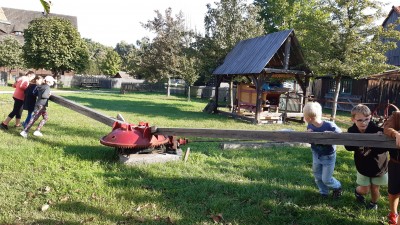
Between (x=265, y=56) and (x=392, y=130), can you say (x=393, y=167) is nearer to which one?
(x=392, y=130)

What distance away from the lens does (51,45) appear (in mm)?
42844

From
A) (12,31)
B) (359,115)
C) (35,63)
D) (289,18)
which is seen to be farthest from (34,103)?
(12,31)

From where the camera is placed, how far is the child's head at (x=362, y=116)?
4238mm

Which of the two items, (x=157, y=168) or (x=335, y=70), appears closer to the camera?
(x=157, y=168)

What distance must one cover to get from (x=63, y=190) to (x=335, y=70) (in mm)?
13772

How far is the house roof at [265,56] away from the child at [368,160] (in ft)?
33.4

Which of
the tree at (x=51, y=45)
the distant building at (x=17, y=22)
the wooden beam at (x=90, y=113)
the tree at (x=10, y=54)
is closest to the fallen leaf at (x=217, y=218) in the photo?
the wooden beam at (x=90, y=113)

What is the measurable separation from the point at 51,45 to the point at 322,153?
44267 mm

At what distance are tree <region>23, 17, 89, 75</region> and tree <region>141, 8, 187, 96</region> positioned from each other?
15.9 meters

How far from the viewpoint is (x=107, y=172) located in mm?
5684

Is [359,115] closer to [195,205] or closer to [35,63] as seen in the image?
[195,205]

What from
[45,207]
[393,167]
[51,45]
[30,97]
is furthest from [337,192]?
[51,45]

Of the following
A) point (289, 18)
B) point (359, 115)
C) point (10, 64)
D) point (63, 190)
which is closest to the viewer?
point (359, 115)

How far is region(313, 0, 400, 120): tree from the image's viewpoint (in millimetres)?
15305
